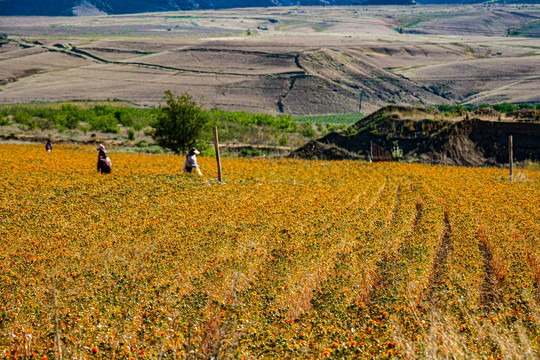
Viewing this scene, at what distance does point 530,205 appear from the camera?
18141 mm

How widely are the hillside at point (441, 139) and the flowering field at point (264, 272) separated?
68.5ft

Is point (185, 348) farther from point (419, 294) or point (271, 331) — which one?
point (419, 294)

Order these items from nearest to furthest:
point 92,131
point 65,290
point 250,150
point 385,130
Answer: point 65,290 → point 385,130 → point 250,150 → point 92,131

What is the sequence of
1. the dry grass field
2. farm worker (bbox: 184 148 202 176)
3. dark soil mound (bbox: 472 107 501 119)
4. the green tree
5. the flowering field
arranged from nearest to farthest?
the flowering field → farm worker (bbox: 184 148 202 176) → the green tree → dark soil mound (bbox: 472 107 501 119) → the dry grass field

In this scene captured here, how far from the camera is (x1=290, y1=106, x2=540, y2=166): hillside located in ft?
134

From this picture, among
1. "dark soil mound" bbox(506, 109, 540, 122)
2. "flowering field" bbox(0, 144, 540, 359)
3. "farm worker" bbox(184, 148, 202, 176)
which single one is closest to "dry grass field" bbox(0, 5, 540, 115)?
"dark soil mound" bbox(506, 109, 540, 122)

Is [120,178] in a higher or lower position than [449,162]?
higher

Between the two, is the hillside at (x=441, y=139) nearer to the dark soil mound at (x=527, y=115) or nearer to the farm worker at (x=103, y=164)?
the dark soil mound at (x=527, y=115)

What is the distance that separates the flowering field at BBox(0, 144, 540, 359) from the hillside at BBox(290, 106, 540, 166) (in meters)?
20.9

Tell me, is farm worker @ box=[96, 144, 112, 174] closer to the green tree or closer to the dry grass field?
the green tree

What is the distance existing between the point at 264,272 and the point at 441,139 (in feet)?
113

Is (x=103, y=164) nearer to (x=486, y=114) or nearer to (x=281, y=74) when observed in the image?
(x=486, y=114)

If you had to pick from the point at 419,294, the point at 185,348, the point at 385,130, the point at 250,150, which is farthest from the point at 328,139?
the point at 185,348

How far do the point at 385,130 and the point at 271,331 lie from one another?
3909cm
